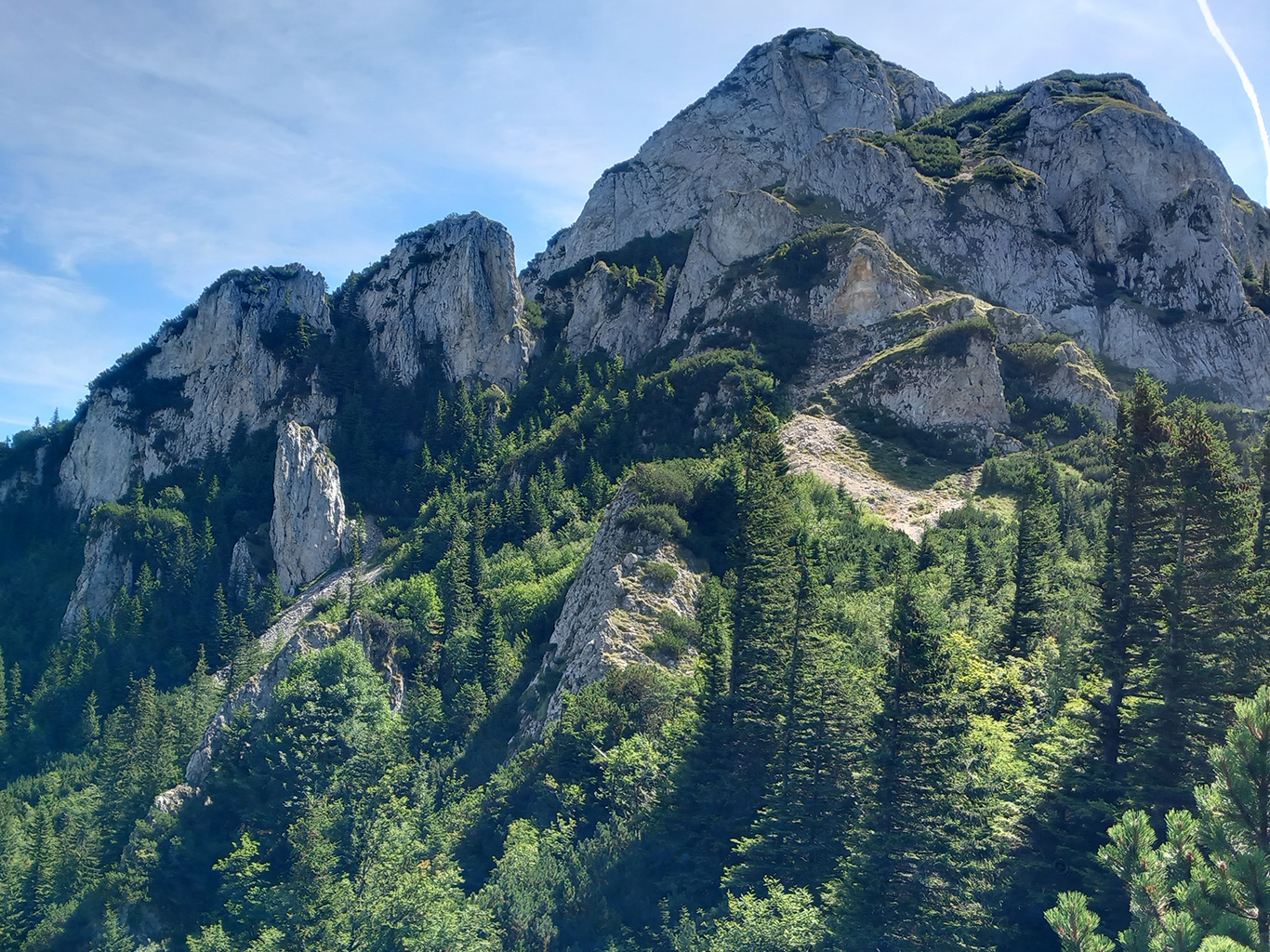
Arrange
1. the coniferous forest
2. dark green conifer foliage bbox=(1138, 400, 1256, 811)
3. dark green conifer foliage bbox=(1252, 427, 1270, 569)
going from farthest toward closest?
1. dark green conifer foliage bbox=(1252, 427, 1270, 569)
2. the coniferous forest
3. dark green conifer foliage bbox=(1138, 400, 1256, 811)

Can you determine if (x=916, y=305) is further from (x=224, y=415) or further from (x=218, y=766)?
(x=224, y=415)

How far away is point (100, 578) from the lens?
96.8 meters

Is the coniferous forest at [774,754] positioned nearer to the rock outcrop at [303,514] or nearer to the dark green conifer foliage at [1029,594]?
the dark green conifer foliage at [1029,594]

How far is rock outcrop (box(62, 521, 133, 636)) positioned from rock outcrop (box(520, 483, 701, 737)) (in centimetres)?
6606

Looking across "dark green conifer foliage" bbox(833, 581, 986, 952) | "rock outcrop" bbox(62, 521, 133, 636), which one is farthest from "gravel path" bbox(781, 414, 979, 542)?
"rock outcrop" bbox(62, 521, 133, 636)

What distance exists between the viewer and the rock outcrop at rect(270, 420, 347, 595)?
92.4 metres

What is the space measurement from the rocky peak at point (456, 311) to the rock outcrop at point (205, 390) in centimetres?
887

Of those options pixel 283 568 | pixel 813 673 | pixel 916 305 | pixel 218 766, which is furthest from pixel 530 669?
pixel 283 568

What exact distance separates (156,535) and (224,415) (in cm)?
1834

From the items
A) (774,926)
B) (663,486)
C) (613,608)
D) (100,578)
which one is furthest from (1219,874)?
(100,578)

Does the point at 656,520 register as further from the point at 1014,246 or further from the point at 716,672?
the point at 1014,246

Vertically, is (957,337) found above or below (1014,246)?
below

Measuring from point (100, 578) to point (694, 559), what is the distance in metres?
74.4

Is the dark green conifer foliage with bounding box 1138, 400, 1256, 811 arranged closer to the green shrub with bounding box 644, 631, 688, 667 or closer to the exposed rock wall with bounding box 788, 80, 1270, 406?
the green shrub with bounding box 644, 631, 688, 667
